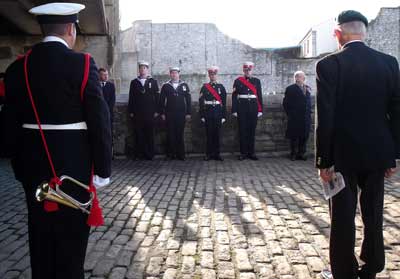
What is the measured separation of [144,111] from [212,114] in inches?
→ 57.9

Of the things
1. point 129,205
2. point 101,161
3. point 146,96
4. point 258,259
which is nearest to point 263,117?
point 146,96

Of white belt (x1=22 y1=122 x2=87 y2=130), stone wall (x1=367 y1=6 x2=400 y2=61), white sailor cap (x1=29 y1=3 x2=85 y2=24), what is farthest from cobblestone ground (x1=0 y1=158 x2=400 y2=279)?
stone wall (x1=367 y1=6 x2=400 y2=61)

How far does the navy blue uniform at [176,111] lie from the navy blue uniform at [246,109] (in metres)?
1.08

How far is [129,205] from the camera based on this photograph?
544 cm

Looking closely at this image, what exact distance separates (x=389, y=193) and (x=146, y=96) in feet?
17.8

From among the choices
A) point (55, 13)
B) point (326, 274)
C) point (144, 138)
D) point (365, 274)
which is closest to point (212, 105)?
point (144, 138)

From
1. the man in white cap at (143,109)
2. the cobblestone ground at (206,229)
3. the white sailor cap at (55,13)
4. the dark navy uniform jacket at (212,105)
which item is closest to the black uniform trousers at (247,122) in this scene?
the dark navy uniform jacket at (212,105)

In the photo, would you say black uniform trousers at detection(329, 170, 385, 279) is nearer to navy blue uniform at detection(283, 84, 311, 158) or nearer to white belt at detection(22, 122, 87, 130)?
white belt at detection(22, 122, 87, 130)

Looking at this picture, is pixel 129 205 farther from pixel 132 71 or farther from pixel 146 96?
pixel 132 71

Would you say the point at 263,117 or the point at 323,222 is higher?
the point at 263,117

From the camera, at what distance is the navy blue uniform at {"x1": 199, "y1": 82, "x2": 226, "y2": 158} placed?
9.49m

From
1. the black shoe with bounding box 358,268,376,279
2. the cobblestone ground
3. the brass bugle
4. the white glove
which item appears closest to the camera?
the brass bugle

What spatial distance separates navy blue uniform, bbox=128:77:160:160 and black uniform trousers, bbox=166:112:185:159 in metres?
0.38

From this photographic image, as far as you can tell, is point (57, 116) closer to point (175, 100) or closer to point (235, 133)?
point (175, 100)
